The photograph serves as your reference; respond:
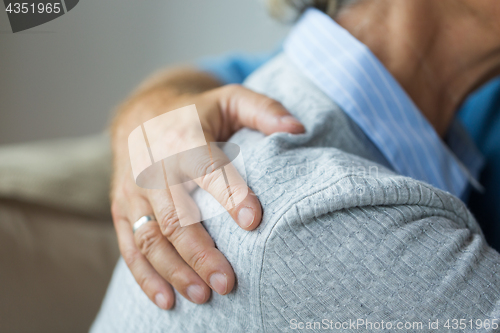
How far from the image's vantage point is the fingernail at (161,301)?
1.29 feet

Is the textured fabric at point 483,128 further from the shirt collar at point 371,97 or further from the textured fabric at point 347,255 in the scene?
the textured fabric at point 347,255

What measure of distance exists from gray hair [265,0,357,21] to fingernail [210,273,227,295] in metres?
0.48

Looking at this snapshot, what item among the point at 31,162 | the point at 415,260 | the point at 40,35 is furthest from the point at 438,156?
the point at 31,162

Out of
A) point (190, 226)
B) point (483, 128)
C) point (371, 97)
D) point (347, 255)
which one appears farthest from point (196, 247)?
point (483, 128)

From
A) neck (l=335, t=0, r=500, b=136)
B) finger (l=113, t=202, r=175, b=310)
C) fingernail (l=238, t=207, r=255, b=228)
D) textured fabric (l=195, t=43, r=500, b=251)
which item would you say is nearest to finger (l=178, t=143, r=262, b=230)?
fingernail (l=238, t=207, r=255, b=228)

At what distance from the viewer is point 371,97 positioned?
1.70 ft

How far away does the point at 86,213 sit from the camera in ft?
2.41

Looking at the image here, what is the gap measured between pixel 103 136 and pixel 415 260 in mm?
820

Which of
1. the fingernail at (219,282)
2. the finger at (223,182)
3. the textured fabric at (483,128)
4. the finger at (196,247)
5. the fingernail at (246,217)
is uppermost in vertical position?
the finger at (223,182)

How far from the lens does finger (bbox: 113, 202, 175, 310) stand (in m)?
0.40

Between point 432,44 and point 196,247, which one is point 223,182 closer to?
point 196,247

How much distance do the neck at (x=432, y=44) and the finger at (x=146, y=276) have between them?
1.44ft

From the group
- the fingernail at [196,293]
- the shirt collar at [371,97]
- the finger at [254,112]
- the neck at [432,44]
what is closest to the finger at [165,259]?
the fingernail at [196,293]

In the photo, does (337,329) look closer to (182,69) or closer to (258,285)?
(258,285)
